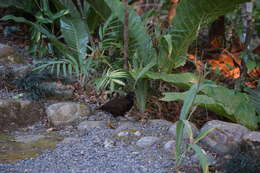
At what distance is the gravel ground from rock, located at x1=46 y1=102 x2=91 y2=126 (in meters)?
0.40

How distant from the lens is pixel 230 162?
2146mm

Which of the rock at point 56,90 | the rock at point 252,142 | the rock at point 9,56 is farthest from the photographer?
the rock at point 9,56

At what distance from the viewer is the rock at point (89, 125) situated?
9.75 feet

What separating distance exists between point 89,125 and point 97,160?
612mm

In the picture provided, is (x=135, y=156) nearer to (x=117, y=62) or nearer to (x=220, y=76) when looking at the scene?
(x=117, y=62)

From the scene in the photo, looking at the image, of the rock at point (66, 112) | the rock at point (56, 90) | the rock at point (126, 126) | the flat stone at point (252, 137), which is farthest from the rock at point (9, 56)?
the flat stone at point (252, 137)

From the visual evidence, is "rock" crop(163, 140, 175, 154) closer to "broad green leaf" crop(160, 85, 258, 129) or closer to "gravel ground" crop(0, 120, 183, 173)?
"gravel ground" crop(0, 120, 183, 173)

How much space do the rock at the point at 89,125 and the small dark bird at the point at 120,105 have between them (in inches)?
5.4

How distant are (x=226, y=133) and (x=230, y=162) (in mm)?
421

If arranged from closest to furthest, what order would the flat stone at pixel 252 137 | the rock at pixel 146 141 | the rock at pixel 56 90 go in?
the flat stone at pixel 252 137 → the rock at pixel 146 141 → the rock at pixel 56 90

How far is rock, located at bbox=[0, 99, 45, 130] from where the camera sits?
3080mm

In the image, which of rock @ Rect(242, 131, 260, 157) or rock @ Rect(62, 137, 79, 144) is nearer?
rock @ Rect(242, 131, 260, 157)

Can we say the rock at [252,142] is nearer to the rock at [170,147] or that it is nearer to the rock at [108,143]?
the rock at [170,147]

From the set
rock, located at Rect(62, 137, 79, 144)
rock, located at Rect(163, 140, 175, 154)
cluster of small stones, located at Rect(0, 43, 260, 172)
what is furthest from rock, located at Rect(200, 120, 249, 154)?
rock, located at Rect(62, 137, 79, 144)
